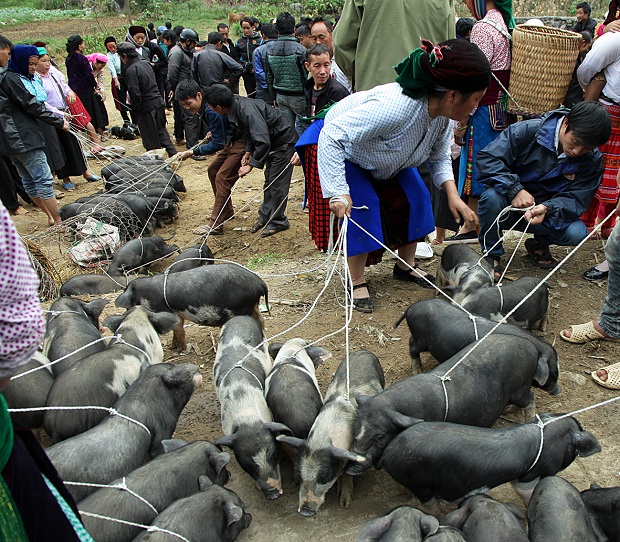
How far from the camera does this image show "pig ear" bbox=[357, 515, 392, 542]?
9.23 ft

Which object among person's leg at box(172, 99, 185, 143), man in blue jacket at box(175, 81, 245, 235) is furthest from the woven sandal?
person's leg at box(172, 99, 185, 143)

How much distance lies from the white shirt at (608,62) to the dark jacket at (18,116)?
7325mm

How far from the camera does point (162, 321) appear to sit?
471 centimetres

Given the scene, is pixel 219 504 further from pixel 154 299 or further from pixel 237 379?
pixel 154 299

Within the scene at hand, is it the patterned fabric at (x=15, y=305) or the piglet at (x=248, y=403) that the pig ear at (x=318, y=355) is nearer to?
the piglet at (x=248, y=403)

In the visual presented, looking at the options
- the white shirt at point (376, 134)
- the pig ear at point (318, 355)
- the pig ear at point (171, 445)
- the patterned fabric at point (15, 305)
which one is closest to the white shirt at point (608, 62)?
the white shirt at point (376, 134)

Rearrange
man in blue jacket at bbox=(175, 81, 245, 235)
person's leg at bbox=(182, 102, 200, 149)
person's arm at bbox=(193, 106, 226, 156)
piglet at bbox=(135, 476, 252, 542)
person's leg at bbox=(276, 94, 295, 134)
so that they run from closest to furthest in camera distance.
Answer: piglet at bbox=(135, 476, 252, 542), man in blue jacket at bbox=(175, 81, 245, 235), person's arm at bbox=(193, 106, 226, 156), person's leg at bbox=(276, 94, 295, 134), person's leg at bbox=(182, 102, 200, 149)

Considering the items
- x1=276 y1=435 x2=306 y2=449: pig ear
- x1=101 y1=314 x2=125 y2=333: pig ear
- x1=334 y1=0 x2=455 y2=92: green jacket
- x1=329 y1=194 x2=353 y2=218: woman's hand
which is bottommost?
x1=276 y1=435 x2=306 y2=449: pig ear

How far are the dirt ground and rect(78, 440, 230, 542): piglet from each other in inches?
15.7

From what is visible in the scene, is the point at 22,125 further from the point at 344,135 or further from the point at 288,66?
the point at 344,135

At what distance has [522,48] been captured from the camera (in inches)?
230

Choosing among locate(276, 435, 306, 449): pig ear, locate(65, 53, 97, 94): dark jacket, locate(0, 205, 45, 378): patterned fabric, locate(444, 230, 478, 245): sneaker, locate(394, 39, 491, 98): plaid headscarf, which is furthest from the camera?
locate(65, 53, 97, 94): dark jacket

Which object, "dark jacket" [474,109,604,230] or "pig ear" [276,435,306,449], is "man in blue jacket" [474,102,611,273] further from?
"pig ear" [276,435,306,449]

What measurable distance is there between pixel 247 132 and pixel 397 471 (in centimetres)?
584
